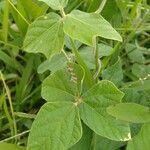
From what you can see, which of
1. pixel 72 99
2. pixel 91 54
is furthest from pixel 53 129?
pixel 91 54

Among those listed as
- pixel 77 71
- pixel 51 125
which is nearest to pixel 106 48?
pixel 77 71

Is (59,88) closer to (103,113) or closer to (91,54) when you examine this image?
(103,113)

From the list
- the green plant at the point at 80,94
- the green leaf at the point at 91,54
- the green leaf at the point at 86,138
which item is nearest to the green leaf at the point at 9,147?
the green plant at the point at 80,94

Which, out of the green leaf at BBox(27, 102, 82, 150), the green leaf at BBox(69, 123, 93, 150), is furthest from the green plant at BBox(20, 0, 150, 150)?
the green leaf at BBox(69, 123, 93, 150)

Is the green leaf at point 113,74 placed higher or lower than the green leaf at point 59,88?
lower

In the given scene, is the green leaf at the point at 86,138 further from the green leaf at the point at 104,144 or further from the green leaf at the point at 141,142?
the green leaf at the point at 141,142

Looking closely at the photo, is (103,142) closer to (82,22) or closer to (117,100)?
(117,100)
